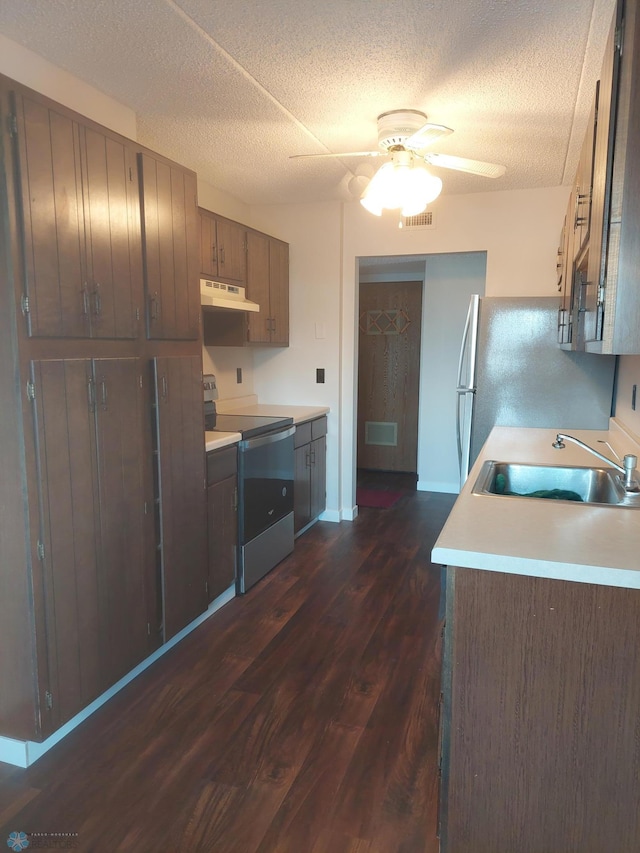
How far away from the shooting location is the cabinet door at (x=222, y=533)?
9.37 feet

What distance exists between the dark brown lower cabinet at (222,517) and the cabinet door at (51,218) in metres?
1.08

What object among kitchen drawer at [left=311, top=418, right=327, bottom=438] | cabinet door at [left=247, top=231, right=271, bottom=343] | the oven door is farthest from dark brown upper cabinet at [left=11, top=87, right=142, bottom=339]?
kitchen drawer at [left=311, top=418, right=327, bottom=438]

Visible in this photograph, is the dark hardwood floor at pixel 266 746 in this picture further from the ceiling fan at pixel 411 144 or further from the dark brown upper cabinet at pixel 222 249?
the ceiling fan at pixel 411 144

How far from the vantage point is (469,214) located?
400 centimetres

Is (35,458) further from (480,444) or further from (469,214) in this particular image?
(469,214)

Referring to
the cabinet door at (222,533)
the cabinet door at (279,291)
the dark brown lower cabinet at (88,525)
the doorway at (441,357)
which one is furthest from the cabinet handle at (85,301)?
the doorway at (441,357)

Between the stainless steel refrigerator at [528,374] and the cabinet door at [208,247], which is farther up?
the cabinet door at [208,247]

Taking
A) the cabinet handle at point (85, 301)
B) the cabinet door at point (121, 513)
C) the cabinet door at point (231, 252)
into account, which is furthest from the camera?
the cabinet door at point (231, 252)

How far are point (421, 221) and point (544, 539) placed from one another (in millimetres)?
3257

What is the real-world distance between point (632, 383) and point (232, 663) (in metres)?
2.25

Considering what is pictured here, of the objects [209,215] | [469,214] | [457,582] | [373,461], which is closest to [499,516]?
[457,582]

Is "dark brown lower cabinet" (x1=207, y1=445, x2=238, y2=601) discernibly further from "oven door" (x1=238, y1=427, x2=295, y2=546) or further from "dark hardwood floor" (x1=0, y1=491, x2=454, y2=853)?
"dark hardwood floor" (x1=0, y1=491, x2=454, y2=853)

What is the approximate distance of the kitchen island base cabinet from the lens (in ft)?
4.02

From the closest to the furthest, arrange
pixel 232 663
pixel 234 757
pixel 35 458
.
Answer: pixel 35 458, pixel 234 757, pixel 232 663
